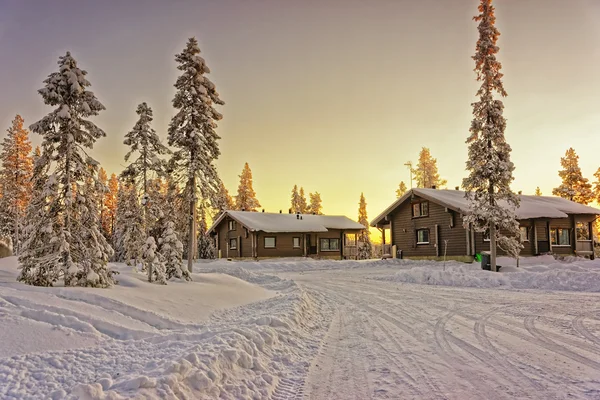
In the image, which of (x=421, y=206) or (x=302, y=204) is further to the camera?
(x=302, y=204)

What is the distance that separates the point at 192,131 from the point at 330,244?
3225 centimetres

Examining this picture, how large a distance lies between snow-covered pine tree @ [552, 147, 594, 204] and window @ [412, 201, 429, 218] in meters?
31.7

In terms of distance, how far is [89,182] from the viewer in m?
12.0

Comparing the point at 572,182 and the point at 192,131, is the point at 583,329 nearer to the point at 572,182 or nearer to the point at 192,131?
the point at 192,131

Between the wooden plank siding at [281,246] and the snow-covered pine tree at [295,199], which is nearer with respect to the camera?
the wooden plank siding at [281,246]

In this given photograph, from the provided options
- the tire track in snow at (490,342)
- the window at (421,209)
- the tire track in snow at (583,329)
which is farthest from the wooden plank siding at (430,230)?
the tire track in snow at (583,329)

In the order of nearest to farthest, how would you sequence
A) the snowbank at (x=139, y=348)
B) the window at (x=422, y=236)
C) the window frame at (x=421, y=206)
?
the snowbank at (x=139, y=348) → the window frame at (x=421, y=206) → the window at (x=422, y=236)

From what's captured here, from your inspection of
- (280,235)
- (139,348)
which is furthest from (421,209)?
(139,348)

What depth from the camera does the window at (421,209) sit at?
1448 inches

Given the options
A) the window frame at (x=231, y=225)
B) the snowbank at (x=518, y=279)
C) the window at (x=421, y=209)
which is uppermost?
the window at (x=421, y=209)

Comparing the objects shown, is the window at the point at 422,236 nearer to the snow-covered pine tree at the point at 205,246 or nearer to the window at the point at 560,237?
the window at the point at 560,237

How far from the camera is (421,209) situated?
3759 centimetres

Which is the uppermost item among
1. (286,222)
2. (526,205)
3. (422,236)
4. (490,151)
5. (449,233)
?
(490,151)

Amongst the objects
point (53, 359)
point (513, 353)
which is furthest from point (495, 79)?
point (53, 359)
